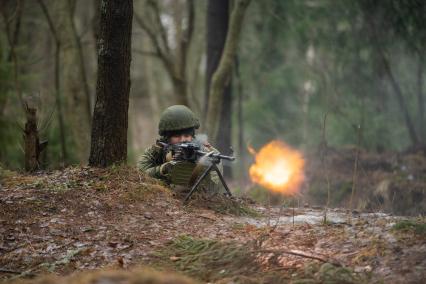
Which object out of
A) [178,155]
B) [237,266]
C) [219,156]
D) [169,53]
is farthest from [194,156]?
[169,53]

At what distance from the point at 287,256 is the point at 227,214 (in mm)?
2181

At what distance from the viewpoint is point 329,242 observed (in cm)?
606

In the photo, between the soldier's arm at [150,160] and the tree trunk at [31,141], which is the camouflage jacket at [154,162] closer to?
the soldier's arm at [150,160]

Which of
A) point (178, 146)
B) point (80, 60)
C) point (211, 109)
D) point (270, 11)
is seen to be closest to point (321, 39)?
point (270, 11)

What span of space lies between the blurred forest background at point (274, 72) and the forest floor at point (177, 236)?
237cm

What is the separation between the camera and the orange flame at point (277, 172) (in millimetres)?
11820

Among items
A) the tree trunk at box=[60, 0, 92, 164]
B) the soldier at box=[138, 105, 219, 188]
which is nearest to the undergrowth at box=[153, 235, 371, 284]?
the soldier at box=[138, 105, 219, 188]

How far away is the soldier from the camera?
852 cm

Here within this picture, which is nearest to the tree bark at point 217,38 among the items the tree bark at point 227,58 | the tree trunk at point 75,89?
the tree bark at point 227,58

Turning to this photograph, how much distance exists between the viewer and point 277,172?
12.0 metres

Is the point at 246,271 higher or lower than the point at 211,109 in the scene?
lower

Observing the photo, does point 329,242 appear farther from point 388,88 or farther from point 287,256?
point 388,88

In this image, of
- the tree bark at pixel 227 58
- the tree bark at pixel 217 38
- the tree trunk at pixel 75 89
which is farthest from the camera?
the tree bark at pixel 217 38

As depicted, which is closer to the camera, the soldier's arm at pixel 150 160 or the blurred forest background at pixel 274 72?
the soldier's arm at pixel 150 160
